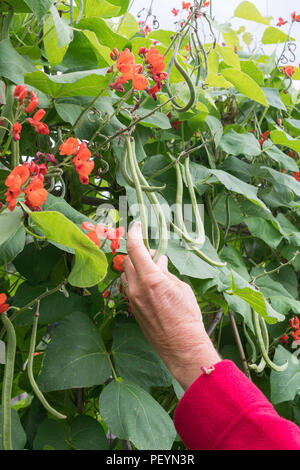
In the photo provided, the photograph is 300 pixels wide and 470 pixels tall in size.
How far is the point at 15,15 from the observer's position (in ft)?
2.87

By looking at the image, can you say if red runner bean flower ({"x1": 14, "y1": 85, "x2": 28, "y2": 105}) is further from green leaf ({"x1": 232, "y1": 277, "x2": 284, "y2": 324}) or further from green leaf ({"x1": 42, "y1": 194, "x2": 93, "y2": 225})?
green leaf ({"x1": 232, "y1": 277, "x2": 284, "y2": 324})

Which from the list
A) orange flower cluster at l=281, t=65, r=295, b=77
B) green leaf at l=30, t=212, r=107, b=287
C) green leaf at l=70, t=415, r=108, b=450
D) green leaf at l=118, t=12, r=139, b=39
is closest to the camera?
green leaf at l=30, t=212, r=107, b=287

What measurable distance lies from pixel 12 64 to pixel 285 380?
0.86 m

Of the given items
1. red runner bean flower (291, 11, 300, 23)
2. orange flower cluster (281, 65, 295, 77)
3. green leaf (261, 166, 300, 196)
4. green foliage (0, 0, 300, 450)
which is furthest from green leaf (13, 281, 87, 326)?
red runner bean flower (291, 11, 300, 23)

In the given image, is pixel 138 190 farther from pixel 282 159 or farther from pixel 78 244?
pixel 282 159

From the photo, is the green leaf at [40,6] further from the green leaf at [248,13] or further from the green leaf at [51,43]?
the green leaf at [248,13]

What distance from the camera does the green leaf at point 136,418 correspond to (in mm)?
776

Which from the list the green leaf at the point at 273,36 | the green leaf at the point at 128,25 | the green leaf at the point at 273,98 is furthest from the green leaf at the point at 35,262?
the green leaf at the point at 273,36

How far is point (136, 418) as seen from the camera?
0.79 m

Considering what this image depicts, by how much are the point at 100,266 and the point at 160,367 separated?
0.37m

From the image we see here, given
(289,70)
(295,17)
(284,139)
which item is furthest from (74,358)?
(295,17)

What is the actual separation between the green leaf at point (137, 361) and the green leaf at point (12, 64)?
1.58 ft

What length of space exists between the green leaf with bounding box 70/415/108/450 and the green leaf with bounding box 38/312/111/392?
12cm

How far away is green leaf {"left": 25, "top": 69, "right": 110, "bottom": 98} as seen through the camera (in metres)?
0.71
